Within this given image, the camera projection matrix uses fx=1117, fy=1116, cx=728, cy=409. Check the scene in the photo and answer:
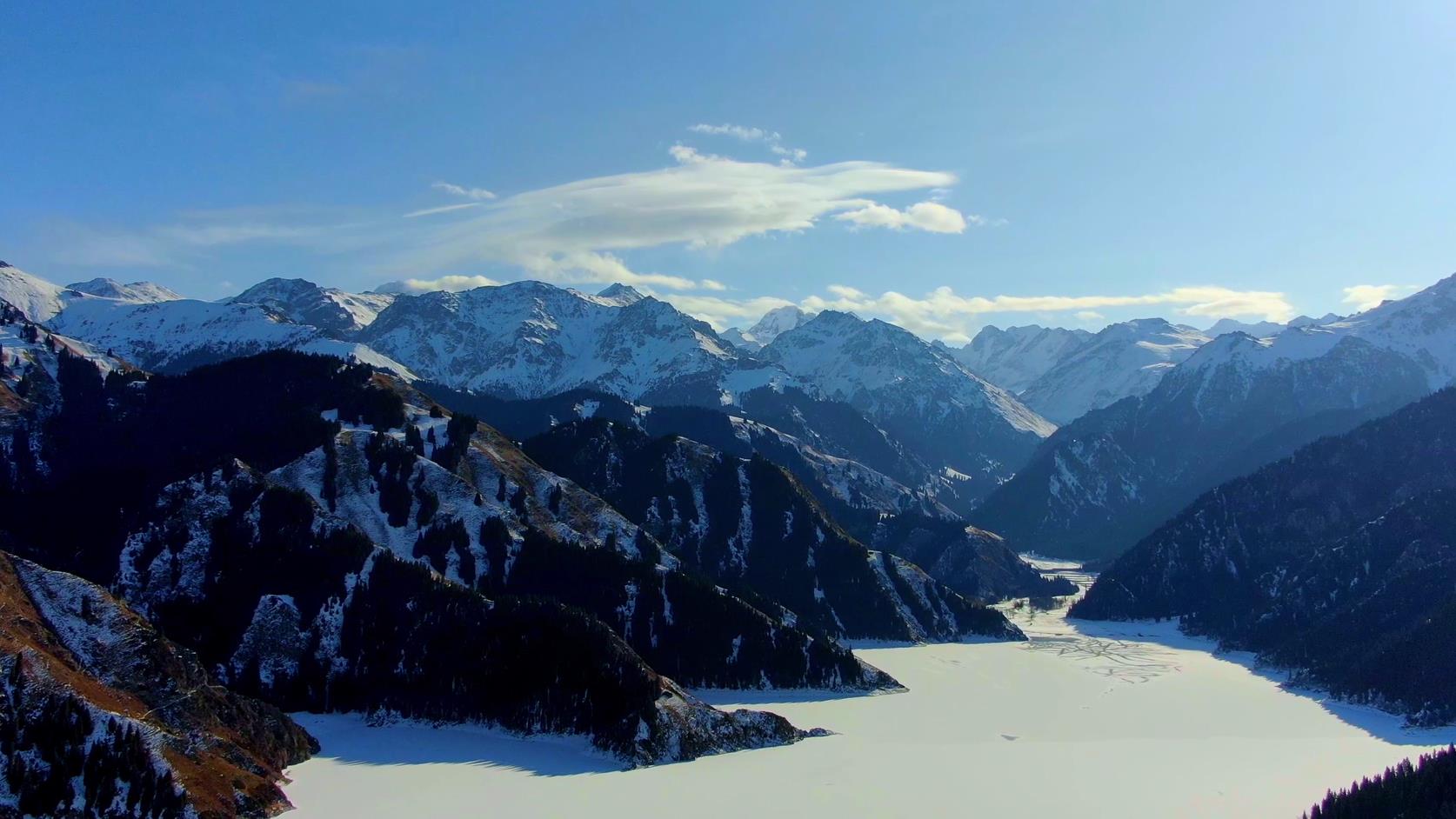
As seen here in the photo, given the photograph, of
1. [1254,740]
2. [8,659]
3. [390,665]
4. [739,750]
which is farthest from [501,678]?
[1254,740]

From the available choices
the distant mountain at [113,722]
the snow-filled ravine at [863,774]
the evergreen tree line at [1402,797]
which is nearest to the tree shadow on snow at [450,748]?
the snow-filled ravine at [863,774]

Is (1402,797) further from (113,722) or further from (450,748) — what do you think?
(113,722)

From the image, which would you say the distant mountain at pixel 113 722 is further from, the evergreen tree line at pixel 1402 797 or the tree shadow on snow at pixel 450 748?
the evergreen tree line at pixel 1402 797

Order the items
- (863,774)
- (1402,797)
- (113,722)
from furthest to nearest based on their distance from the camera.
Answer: (863,774)
(1402,797)
(113,722)

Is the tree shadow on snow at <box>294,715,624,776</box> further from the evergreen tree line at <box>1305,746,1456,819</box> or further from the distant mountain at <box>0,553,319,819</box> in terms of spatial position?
the evergreen tree line at <box>1305,746,1456,819</box>

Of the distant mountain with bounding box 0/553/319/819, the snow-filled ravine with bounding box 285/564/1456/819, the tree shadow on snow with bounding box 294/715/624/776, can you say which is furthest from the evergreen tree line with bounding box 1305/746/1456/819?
the distant mountain with bounding box 0/553/319/819

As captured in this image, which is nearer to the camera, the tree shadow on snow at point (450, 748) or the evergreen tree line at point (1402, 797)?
the evergreen tree line at point (1402, 797)

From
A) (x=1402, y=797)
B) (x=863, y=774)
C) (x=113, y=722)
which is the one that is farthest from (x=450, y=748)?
(x=1402, y=797)

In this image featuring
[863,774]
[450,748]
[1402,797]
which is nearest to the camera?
[1402,797]

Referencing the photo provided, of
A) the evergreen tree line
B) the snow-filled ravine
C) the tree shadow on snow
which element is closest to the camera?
the evergreen tree line
